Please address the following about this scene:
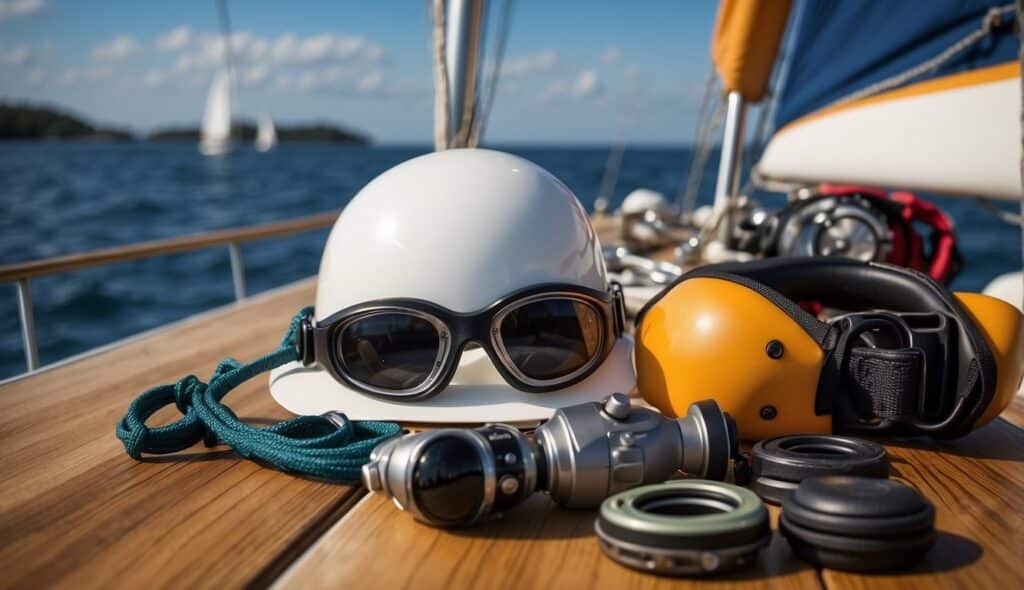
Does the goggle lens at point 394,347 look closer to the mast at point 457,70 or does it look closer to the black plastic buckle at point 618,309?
the black plastic buckle at point 618,309

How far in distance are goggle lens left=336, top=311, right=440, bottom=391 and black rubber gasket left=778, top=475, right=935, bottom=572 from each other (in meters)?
0.59

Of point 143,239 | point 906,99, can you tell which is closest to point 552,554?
point 906,99

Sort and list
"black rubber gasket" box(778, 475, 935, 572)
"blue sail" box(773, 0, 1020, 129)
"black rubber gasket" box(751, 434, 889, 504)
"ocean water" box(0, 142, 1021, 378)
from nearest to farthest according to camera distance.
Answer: "black rubber gasket" box(778, 475, 935, 572)
"black rubber gasket" box(751, 434, 889, 504)
"blue sail" box(773, 0, 1020, 129)
"ocean water" box(0, 142, 1021, 378)

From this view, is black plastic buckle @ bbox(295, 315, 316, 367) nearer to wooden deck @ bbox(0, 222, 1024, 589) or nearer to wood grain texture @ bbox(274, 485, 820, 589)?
wooden deck @ bbox(0, 222, 1024, 589)

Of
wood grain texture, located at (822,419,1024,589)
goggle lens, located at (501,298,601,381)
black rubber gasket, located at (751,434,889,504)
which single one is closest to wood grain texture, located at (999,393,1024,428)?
wood grain texture, located at (822,419,1024,589)

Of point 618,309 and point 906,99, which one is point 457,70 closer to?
point 618,309

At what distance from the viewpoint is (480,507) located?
32.9 inches

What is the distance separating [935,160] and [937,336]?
177 centimetres

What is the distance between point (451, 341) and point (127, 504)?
0.45 meters

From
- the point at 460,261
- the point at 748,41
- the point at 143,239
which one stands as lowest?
the point at 143,239

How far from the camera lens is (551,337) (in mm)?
1261

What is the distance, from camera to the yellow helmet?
1.06 meters

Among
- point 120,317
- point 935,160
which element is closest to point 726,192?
point 935,160

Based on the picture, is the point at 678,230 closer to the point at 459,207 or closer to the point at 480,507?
the point at 459,207
